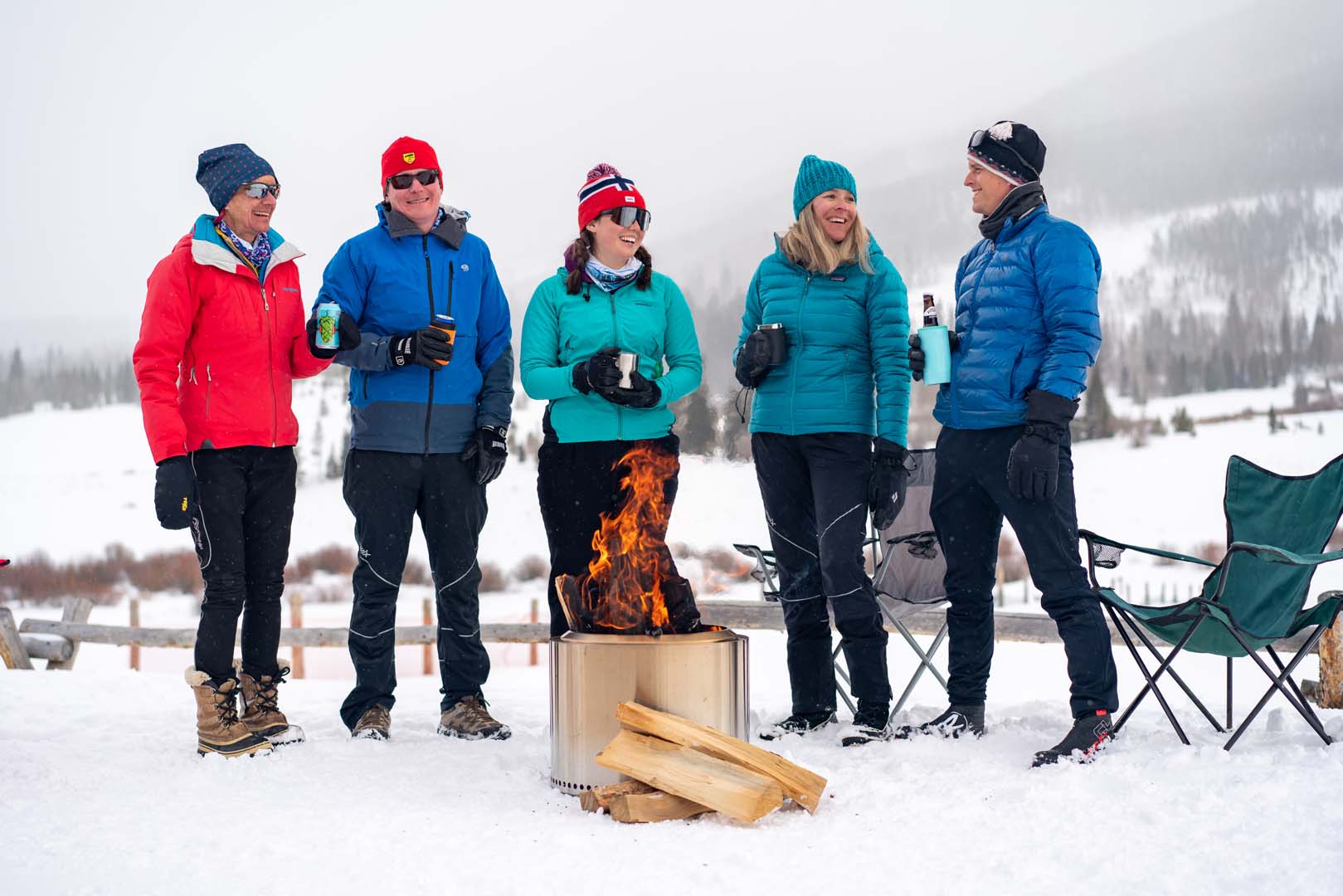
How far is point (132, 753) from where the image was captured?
3447mm

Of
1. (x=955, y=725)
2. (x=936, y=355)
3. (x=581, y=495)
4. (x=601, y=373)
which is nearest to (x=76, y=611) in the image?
(x=581, y=495)

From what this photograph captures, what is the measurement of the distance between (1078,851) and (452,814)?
1.48 meters

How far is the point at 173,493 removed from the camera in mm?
3143

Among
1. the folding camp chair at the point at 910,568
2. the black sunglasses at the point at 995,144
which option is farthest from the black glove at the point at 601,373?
the black sunglasses at the point at 995,144

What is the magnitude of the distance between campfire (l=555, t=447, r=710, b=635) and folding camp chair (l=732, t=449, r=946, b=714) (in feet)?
2.54

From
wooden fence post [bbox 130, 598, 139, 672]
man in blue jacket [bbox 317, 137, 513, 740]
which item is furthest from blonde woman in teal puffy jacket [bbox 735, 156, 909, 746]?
wooden fence post [bbox 130, 598, 139, 672]

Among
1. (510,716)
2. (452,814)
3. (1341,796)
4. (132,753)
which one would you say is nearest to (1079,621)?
(1341,796)

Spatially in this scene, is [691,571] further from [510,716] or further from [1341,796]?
[1341,796]

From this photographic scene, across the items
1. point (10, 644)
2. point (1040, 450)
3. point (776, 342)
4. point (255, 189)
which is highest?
point (255, 189)

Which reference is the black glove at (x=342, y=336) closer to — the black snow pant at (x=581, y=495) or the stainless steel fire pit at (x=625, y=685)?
the black snow pant at (x=581, y=495)

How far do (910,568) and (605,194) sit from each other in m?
1.84

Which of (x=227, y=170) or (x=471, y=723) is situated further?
(x=471, y=723)

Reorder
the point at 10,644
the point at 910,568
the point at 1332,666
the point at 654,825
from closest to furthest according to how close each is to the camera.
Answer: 1. the point at 654,825
2. the point at 1332,666
3. the point at 910,568
4. the point at 10,644

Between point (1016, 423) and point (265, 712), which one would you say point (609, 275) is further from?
point (265, 712)
